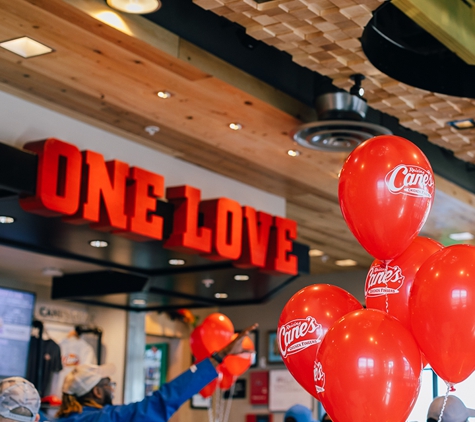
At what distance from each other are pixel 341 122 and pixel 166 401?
1882mm

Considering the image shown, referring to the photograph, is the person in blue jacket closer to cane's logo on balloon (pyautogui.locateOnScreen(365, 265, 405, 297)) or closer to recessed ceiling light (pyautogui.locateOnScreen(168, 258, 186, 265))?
cane's logo on balloon (pyautogui.locateOnScreen(365, 265, 405, 297))

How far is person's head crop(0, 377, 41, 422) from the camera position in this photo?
3.21 m

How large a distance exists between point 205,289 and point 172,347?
362cm

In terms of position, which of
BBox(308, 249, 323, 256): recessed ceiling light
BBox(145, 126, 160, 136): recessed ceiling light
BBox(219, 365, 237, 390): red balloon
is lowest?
BBox(219, 365, 237, 390): red balloon

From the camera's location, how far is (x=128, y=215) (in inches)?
183

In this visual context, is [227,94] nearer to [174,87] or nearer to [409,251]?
[174,87]

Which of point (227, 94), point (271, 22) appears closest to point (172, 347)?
point (227, 94)

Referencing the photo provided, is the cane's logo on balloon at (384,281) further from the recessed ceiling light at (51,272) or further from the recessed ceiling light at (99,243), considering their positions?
the recessed ceiling light at (51,272)

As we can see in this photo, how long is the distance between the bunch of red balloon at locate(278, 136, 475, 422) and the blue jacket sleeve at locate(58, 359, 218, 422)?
3.37 feet

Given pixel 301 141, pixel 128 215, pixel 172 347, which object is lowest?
pixel 172 347

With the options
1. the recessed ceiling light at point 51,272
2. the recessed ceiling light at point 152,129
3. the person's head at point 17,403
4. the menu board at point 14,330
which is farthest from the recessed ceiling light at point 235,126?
the menu board at point 14,330

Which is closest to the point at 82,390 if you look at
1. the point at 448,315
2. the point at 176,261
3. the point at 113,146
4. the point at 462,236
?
the point at 176,261

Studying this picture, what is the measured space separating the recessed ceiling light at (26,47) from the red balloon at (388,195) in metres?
1.92

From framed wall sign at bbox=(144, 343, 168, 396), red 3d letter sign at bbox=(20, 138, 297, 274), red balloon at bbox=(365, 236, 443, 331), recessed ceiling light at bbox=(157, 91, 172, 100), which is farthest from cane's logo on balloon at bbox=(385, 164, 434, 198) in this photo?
framed wall sign at bbox=(144, 343, 168, 396)
